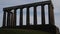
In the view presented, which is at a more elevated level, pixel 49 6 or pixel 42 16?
pixel 49 6

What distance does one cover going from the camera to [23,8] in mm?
5301

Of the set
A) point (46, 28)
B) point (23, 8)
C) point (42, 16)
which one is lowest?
point (46, 28)

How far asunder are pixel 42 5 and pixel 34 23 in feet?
2.39

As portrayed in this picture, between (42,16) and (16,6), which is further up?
(16,6)

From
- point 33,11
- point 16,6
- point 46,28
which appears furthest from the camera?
point 16,6

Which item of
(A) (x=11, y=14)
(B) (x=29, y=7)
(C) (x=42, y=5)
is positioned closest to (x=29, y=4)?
(B) (x=29, y=7)

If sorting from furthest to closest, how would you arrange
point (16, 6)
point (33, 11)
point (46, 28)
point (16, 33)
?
point (16, 6), point (33, 11), point (46, 28), point (16, 33)

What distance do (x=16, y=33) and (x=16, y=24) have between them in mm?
2637

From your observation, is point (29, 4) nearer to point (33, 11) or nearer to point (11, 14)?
point (33, 11)

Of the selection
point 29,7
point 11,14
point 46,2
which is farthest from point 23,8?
point 46,2

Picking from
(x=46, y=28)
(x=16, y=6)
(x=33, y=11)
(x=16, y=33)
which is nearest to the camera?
(x=16, y=33)

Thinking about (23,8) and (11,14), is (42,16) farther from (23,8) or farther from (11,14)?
(11,14)

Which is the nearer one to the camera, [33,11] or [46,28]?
[46,28]

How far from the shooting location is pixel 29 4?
5109mm
